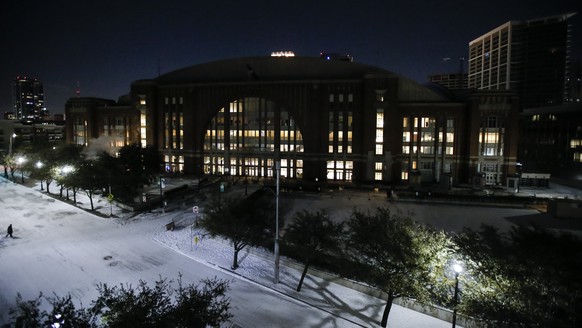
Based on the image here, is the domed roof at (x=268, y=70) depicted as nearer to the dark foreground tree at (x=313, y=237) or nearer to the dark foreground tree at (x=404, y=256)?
the dark foreground tree at (x=313, y=237)

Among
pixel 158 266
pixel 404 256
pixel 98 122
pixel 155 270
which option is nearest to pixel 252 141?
pixel 98 122

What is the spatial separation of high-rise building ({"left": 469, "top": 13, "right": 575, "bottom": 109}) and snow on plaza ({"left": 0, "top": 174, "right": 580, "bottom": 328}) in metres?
147

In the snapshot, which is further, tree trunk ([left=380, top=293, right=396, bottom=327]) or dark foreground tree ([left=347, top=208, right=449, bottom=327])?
tree trunk ([left=380, top=293, right=396, bottom=327])

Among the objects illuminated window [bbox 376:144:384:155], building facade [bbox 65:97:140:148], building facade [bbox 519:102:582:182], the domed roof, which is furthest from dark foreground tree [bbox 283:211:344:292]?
building facade [bbox 65:97:140:148]

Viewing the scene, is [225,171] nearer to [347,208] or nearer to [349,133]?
[349,133]

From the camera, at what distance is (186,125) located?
77562mm

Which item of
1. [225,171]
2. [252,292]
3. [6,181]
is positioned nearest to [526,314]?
[252,292]

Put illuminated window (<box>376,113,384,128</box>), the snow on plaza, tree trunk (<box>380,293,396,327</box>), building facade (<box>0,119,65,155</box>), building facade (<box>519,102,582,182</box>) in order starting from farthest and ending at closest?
building facade (<box>0,119,65,155</box>) → building facade (<box>519,102,582,182</box>) → illuminated window (<box>376,113,384,128</box>) → the snow on plaza → tree trunk (<box>380,293,396,327</box>)

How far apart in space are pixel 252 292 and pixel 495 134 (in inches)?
2352

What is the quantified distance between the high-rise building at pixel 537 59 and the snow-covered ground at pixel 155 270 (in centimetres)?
16455

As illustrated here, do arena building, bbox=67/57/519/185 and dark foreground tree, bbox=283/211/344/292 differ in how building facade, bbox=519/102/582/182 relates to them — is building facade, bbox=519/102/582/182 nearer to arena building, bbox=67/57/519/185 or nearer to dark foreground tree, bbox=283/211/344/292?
arena building, bbox=67/57/519/185

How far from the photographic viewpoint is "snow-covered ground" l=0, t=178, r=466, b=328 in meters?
19.9

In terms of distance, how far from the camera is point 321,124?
2781 inches

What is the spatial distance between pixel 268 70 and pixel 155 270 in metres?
59.1
